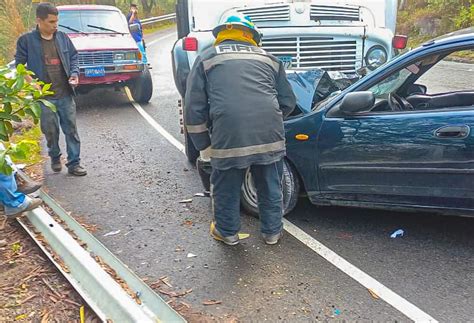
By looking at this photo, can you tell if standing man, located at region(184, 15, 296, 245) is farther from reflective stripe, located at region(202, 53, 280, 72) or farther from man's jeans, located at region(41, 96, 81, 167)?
man's jeans, located at region(41, 96, 81, 167)

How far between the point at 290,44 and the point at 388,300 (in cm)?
328

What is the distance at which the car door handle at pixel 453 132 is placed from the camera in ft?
10.6

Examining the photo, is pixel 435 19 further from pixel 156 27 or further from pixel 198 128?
→ pixel 198 128

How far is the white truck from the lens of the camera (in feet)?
17.6

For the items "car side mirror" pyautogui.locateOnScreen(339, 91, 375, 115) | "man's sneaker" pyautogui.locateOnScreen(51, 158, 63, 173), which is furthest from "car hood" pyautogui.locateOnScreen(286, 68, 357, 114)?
"man's sneaker" pyautogui.locateOnScreen(51, 158, 63, 173)

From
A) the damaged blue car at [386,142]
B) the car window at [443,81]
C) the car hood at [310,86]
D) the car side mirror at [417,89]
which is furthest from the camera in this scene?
the car window at [443,81]

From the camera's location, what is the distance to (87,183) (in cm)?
533

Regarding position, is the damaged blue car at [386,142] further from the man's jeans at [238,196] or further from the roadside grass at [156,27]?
the roadside grass at [156,27]

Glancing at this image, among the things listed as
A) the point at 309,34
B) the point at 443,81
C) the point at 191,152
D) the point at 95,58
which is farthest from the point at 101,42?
the point at 443,81

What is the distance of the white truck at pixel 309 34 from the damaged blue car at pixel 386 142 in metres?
1.22


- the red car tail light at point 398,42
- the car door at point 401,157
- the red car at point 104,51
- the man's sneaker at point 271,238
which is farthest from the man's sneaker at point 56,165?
the red car tail light at point 398,42

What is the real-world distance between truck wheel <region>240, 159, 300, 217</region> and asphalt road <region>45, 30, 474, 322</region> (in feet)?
0.38

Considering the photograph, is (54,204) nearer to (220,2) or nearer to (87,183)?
(87,183)

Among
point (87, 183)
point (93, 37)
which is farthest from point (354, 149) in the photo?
point (93, 37)
